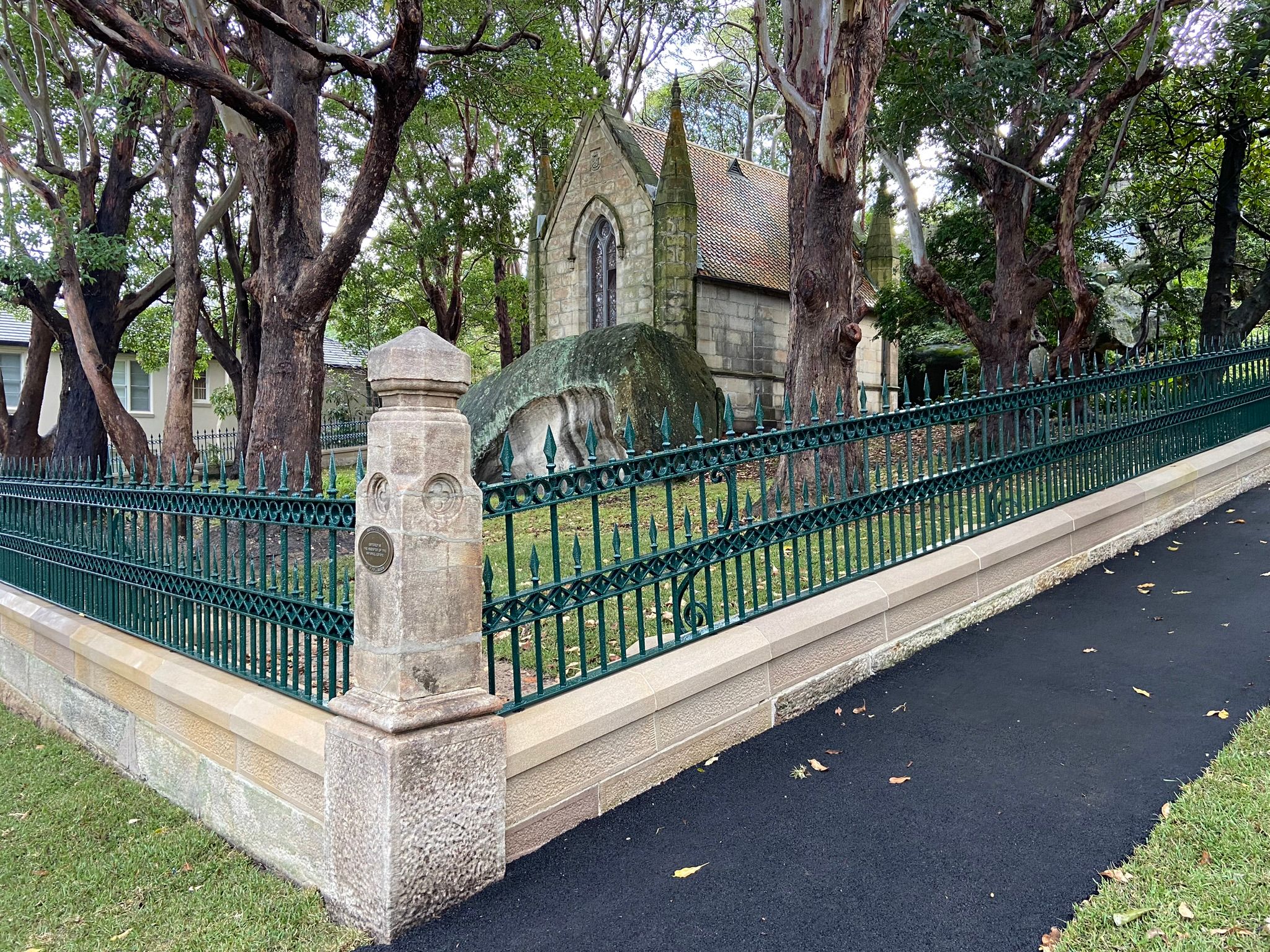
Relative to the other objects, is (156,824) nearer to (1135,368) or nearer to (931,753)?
(931,753)

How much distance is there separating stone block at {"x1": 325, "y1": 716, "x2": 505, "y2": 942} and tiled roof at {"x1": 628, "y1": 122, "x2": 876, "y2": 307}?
16.8 metres

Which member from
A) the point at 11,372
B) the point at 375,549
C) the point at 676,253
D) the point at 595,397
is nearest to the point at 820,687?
the point at 375,549

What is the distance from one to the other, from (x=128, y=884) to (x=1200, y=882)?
418 centimetres

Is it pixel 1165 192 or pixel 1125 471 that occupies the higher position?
pixel 1165 192

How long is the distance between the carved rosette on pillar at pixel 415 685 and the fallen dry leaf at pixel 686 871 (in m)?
0.70

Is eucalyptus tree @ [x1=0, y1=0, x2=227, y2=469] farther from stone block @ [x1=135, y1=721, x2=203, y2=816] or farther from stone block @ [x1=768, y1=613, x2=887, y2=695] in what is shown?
stone block @ [x1=768, y1=613, x2=887, y2=695]

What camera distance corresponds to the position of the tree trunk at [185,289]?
1183cm

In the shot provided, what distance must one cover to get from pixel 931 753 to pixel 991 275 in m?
12.5

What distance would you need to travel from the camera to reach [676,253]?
18.5 m

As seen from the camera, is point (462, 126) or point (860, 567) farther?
point (462, 126)

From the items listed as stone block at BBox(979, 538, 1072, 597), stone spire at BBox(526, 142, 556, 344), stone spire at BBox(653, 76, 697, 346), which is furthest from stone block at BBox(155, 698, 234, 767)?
stone spire at BBox(526, 142, 556, 344)

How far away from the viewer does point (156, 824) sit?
415cm

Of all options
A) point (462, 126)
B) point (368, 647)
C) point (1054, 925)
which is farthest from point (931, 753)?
point (462, 126)

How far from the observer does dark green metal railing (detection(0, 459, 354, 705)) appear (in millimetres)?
3562
